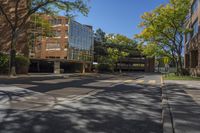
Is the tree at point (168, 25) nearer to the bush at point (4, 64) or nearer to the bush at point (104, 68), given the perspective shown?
the bush at point (4, 64)

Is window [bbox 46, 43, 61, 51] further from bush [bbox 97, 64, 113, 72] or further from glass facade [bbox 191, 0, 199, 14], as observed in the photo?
glass facade [bbox 191, 0, 199, 14]

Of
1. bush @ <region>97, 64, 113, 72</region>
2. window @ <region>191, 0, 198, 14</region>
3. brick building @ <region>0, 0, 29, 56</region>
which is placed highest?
window @ <region>191, 0, 198, 14</region>

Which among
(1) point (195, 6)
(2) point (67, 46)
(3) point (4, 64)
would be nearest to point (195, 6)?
(1) point (195, 6)

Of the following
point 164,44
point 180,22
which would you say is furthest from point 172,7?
point 164,44

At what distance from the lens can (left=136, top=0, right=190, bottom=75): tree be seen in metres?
41.1

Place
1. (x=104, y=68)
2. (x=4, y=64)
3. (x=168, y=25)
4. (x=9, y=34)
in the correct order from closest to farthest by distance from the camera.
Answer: (x=4, y=64)
(x=9, y=34)
(x=168, y=25)
(x=104, y=68)

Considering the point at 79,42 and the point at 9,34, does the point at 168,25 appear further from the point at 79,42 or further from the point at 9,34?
the point at 79,42

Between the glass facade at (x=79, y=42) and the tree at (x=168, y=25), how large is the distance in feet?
76.7

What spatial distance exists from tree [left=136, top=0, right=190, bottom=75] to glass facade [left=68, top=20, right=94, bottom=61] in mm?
23364

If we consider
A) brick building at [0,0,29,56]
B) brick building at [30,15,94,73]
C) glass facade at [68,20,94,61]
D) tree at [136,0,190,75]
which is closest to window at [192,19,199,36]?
tree at [136,0,190,75]

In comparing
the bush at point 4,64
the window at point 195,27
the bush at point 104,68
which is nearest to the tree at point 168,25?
the window at point 195,27

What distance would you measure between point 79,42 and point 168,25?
31129 mm

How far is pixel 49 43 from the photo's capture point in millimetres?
71125

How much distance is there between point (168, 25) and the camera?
4219cm
